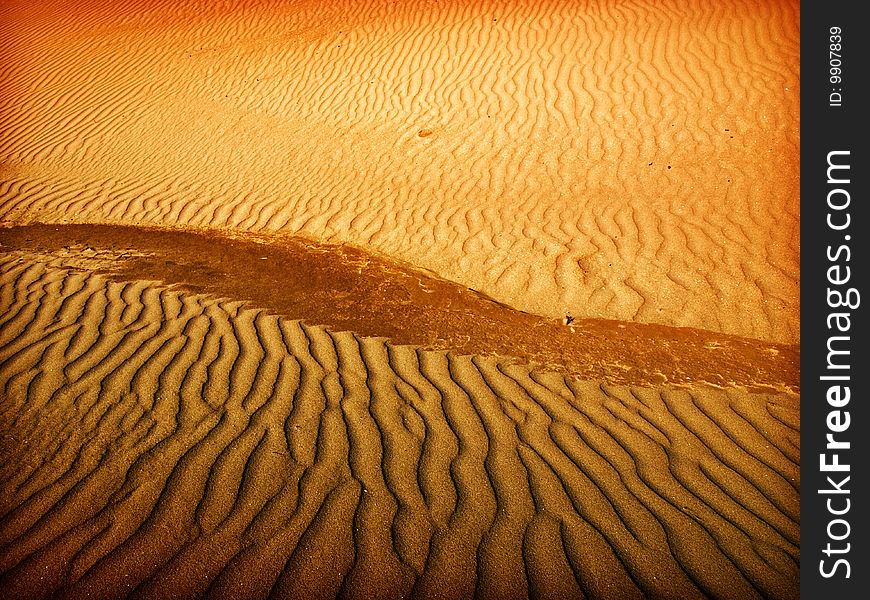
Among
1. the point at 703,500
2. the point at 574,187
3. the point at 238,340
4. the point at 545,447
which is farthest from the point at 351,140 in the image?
the point at 703,500

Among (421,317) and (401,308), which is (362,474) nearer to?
(421,317)

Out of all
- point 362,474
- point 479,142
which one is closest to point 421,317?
point 362,474

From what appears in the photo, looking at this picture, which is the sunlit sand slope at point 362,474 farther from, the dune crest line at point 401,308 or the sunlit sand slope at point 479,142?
the sunlit sand slope at point 479,142

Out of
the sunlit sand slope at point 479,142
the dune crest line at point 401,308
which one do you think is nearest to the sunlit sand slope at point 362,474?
the dune crest line at point 401,308

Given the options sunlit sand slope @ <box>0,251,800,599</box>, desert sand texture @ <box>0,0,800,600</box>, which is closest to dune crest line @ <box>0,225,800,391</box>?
desert sand texture @ <box>0,0,800,600</box>

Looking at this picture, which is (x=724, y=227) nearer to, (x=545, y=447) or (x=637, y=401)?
(x=637, y=401)
